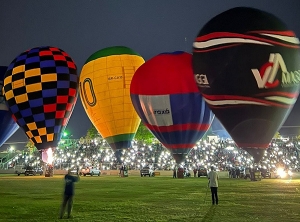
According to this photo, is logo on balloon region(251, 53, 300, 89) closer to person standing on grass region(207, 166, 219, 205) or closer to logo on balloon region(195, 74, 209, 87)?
logo on balloon region(195, 74, 209, 87)

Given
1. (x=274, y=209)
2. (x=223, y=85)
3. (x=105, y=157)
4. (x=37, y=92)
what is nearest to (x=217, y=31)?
(x=223, y=85)

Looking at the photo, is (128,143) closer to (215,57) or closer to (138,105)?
(138,105)

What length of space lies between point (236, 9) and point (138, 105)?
30.2 feet

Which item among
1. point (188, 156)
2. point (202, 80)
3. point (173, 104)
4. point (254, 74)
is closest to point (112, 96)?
point (173, 104)

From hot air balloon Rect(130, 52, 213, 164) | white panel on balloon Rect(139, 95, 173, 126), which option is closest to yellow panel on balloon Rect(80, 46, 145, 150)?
hot air balloon Rect(130, 52, 213, 164)

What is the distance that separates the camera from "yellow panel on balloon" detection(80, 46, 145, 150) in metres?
24.9

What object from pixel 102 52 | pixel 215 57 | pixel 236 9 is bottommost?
pixel 215 57

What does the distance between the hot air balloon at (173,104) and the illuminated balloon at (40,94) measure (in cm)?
545

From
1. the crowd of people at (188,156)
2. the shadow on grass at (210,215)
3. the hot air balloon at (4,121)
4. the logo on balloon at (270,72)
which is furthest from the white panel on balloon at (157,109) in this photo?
the crowd of people at (188,156)

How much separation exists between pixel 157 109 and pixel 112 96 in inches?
196

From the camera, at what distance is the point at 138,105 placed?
22141mm

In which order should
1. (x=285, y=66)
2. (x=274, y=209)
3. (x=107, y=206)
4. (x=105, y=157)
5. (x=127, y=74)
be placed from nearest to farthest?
(x=274, y=209) < (x=107, y=206) < (x=285, y=66) < (x=127, y=74) < (x=105, y=157)

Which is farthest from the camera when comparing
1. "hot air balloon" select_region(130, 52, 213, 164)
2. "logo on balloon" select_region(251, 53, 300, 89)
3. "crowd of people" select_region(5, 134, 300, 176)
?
"crowd of people" select_region(5, 134, 300, 176)

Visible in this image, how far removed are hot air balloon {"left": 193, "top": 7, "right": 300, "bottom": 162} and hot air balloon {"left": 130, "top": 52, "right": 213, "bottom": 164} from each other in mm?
5858
